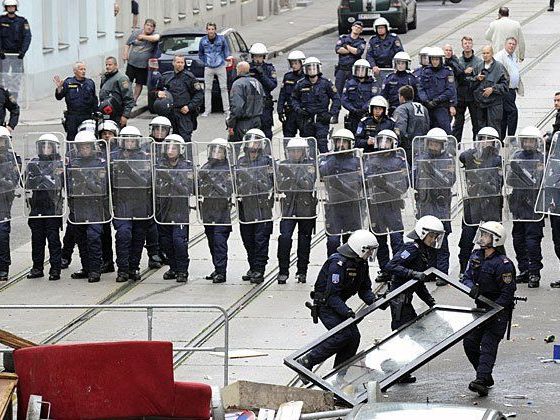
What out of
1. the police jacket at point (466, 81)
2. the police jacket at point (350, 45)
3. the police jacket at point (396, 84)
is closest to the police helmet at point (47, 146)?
the police jacket at point (396, 84)

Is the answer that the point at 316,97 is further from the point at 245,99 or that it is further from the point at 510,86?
the point at 510,86

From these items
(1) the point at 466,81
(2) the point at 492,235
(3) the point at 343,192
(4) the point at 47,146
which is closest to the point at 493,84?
(1) the point at 466,81

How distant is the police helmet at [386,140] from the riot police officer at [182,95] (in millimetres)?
5749

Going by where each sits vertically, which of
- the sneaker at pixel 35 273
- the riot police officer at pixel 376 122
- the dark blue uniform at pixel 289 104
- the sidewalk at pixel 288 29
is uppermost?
the riot police officer at pixel 376 122

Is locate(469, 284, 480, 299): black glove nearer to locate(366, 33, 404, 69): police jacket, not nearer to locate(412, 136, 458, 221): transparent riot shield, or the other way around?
locate(412, 136, 458, 221): transparent riot shield

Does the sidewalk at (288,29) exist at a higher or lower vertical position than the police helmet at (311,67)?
lower

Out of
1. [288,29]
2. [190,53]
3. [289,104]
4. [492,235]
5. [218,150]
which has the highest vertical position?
[492,235]

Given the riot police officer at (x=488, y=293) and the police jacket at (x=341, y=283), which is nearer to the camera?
the riot police officer at (x=488, y=293)

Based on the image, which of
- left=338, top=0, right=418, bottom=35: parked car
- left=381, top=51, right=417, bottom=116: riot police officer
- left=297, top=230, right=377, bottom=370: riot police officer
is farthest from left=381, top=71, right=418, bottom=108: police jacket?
left=338, top=0, right=418, bottom=35: parked car

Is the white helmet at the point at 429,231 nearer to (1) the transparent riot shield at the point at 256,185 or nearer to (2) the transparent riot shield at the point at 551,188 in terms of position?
(2) the transparent riot shield at the point at 551,188

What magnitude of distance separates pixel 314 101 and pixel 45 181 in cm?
566

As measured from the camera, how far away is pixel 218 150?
67.9 feet

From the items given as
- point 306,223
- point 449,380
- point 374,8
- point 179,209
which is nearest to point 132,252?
point 179,209

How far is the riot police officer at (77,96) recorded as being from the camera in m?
25.2
